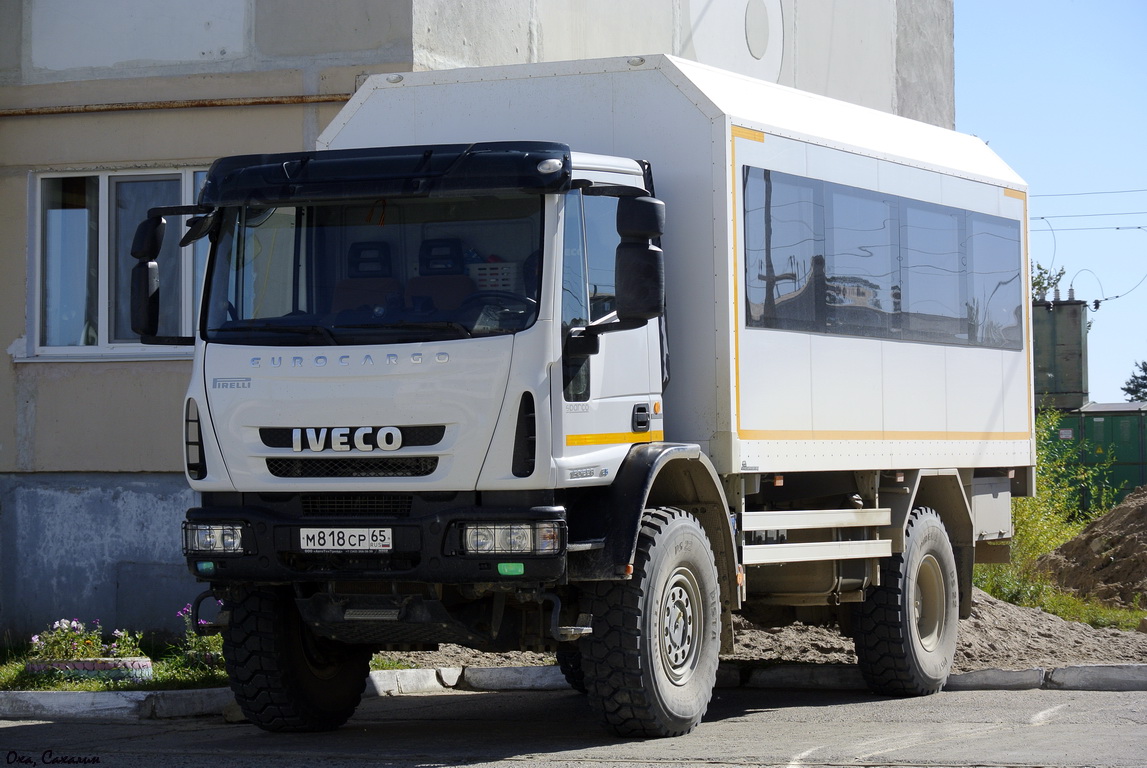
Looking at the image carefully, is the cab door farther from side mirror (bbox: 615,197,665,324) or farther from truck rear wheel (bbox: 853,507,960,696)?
truck rear wheel (bbox: 853,507,960,696)

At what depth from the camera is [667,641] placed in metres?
8.12

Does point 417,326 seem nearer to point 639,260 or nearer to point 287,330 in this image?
point 287,330

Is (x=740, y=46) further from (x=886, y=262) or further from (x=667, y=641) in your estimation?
(x=667, y=641)

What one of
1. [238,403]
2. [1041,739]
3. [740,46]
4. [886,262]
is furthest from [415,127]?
[740,46]

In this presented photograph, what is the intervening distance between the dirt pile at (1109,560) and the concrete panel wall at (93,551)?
9.77m

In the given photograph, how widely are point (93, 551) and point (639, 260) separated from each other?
7.13 m

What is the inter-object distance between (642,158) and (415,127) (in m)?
1.44

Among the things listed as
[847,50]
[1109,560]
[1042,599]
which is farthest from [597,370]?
[1109,560]

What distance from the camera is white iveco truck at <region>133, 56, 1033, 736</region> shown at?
24.5 ft

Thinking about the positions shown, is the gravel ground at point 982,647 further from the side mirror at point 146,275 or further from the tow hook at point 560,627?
the side mirror at point 146,275

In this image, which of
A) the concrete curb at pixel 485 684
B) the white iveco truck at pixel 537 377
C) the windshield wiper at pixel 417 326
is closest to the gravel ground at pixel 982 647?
the concrete curb at pixel 485 684

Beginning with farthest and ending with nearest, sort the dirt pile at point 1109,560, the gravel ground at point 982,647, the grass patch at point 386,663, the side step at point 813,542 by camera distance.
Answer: the dirt pile at point 1109,560 → the gravel ground at point 982,647 → the grass patch at point 386,663 → the side step at point 813,542

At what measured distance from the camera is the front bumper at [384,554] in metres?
7.36

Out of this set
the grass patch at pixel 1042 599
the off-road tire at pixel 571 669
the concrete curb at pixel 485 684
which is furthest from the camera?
the grass patch at pixel 1042 599
